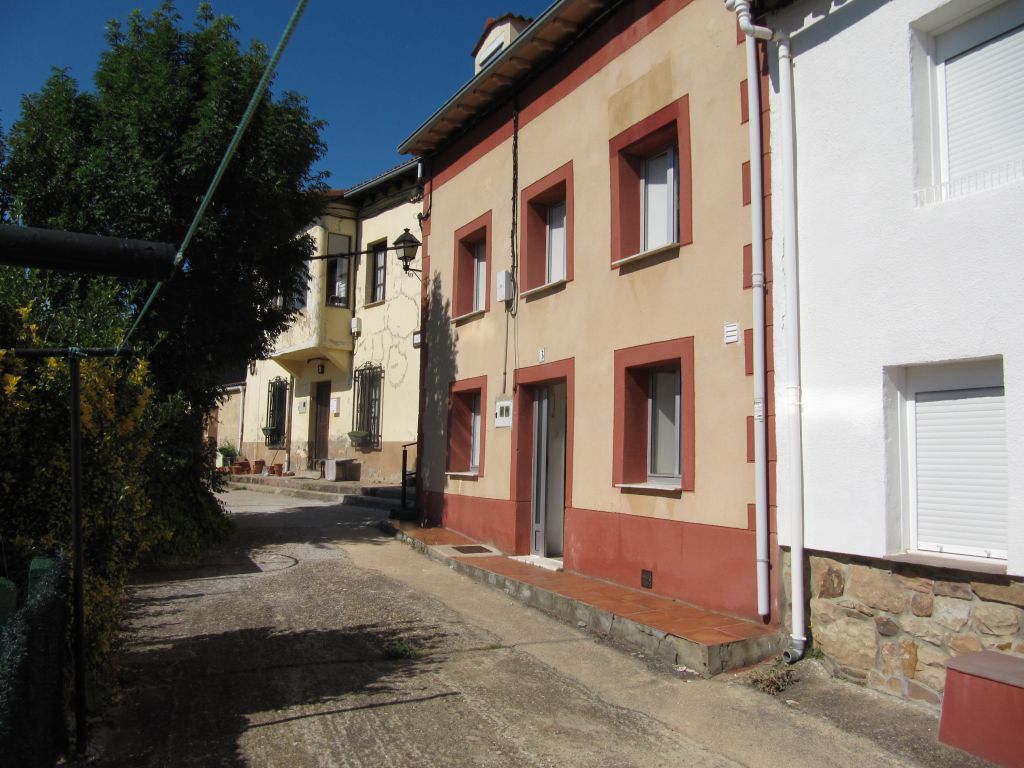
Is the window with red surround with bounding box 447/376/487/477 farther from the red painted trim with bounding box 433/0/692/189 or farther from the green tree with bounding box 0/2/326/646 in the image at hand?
the red painted trim with bounding box 433/0/692/189

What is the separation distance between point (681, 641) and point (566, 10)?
6.69 meters

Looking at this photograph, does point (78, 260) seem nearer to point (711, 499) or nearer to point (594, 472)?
point (711, 499)

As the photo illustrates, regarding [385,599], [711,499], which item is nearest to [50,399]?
[385,599]

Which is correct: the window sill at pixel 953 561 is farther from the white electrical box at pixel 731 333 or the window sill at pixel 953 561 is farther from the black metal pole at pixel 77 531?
the black metal pole at pixel 77 531

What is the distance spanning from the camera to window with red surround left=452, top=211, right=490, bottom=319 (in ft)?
37.8

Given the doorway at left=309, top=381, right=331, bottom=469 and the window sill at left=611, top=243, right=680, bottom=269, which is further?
the doorway at left=309, top=381, right=331, bottom=469

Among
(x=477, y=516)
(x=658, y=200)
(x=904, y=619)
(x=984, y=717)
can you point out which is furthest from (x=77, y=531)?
(x=477, y=516)

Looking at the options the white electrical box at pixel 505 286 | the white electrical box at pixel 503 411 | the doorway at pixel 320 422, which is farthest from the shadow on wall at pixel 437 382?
the doorway at pixel 320 422

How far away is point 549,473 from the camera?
9.79m

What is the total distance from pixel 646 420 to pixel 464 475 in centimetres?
369

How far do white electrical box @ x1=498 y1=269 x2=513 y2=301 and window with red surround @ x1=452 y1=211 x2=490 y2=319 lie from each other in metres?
1.28

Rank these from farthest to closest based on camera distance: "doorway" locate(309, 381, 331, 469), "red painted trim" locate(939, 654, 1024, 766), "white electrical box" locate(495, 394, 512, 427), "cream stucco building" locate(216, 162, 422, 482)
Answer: "doorway" locate(309, 381, 331, 469) → "cream stucco building" locate(216, 162, 422, 482) → "white electrical box" locate(495, 394, 512, 427) → "red painted trim" locate(939, 654, 1024, 766)

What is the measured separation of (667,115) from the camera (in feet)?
25.2

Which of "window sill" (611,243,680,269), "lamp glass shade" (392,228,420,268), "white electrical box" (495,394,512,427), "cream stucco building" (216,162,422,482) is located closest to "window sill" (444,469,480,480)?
"white electrical box" (495,394,512,427)
